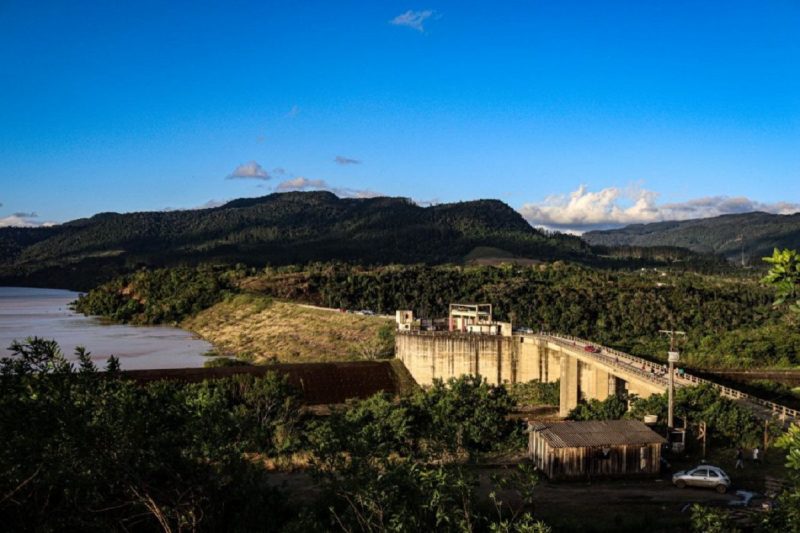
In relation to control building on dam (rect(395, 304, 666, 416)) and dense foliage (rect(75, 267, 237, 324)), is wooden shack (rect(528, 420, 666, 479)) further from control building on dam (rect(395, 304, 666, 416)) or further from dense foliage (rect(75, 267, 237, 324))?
dense foliage (rect(75, 267, 237, 324))

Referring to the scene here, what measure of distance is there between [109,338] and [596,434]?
10530 cm

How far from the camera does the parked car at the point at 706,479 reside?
30469 millimetres

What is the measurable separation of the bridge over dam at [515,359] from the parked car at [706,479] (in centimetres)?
2812

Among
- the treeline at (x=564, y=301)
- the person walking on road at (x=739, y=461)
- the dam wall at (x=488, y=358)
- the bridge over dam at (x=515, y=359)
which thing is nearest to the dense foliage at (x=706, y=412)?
the person walking on road at (x=739, y=461)

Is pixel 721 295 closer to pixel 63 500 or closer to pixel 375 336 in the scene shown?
pixel 375 336

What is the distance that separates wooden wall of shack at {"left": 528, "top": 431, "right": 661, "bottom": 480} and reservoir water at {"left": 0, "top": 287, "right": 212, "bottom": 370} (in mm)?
68939

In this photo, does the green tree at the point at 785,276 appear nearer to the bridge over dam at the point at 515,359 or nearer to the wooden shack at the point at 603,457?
the wooden shack at the point at 603,457

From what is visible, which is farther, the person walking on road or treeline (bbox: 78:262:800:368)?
treeline (bbox: 78:262:800:368)

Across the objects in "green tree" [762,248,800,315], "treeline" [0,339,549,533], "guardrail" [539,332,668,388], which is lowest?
"guardrail" [539,332,668,388]

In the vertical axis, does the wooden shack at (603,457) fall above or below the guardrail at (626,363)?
below

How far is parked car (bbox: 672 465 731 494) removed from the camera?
30469 mm

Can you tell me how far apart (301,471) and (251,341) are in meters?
73.8

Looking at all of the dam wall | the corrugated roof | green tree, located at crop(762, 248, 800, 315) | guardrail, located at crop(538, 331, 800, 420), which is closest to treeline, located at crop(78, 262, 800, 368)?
the dam wall

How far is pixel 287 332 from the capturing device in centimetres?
10962
